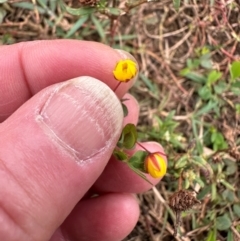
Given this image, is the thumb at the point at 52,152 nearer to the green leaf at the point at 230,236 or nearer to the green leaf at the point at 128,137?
the green leaf at the point at 128,137

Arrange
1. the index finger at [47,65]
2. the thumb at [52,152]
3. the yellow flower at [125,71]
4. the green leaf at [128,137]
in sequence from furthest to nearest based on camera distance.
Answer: the index finger at [47,65] < the green leaf at [128,137] < the yellow flower at [125,71] < the thumb at [52,152]

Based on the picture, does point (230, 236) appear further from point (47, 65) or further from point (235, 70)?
point (47, 65)

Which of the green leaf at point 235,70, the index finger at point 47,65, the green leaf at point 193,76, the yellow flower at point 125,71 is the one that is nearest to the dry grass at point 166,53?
the green leaf at point 193,76

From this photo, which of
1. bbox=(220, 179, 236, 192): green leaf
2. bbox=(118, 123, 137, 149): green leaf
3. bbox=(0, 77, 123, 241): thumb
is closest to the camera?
bbox=(0, 77, 123, 241): thumb

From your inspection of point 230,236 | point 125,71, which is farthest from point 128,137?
point 230,236

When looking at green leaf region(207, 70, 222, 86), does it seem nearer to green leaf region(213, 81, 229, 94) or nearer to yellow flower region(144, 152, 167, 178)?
green leaf region(213, 81, 229, 94)

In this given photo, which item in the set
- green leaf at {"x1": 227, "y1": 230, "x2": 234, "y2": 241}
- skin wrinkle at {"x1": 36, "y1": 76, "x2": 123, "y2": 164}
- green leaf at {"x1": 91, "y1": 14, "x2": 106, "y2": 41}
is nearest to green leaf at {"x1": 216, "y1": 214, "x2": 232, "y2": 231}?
green leaf at {"x1": 227, "y1": 230, "x2": 234, "y2": 241}
